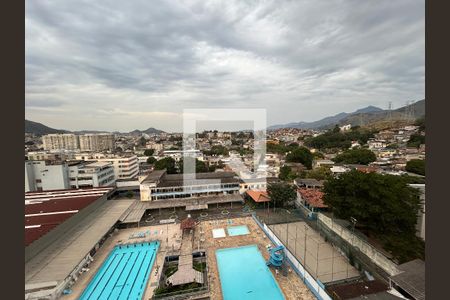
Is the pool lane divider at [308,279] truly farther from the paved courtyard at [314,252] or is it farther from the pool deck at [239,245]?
the paved courtyard at [314,252]

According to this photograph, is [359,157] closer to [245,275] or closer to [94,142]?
[245,275]

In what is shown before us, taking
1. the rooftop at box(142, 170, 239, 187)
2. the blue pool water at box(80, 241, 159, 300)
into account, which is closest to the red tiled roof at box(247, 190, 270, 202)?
the rooftop at box(142, 170, 239, 187)

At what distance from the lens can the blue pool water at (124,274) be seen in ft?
31.6

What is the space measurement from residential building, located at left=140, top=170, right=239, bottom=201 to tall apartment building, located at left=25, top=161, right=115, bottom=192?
775cm

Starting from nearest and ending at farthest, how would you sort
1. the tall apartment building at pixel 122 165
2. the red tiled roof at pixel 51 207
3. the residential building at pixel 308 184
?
1. the red tiled roof at pixel 51 207
2. the residential building at pixel 308 184
3. the tall apartment building at pixel 122 165

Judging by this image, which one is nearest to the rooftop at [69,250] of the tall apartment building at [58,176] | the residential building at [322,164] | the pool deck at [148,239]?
the pool deck at [148,239]

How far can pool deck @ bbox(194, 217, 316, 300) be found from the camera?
9.31 metres

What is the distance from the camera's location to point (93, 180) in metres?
24.0

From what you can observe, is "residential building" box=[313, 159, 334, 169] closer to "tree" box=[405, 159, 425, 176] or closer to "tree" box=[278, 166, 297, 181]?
"tree" box=[278, 166, 297, 181]

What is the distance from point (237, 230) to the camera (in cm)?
1516

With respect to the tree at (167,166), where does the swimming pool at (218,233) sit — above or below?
below

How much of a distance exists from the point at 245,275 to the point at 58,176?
78.3 ft

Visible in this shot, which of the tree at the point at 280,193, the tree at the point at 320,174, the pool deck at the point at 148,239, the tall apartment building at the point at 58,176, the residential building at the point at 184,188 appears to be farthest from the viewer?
the tree at the point at 320,174

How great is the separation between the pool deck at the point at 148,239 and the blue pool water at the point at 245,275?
3338 mm
